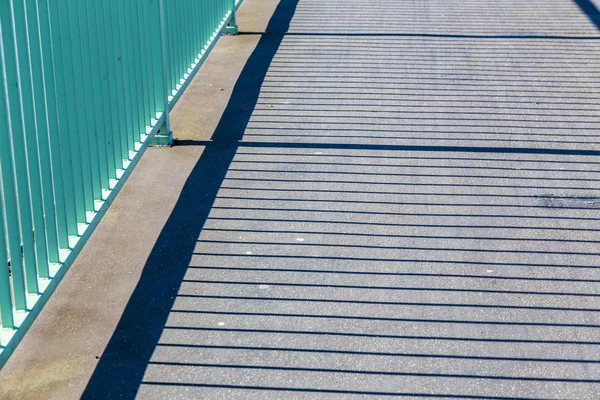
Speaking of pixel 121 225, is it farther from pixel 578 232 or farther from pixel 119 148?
pixel 578 232

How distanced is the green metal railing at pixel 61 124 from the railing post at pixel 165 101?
0.03m

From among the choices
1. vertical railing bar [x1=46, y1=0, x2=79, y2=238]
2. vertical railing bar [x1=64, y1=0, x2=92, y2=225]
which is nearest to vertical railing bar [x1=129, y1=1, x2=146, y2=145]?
vertical railing bar [x1=64, y1=0, x2=92, y2=225]

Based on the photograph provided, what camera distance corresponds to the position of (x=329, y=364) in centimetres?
472

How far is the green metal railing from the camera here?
171 inches

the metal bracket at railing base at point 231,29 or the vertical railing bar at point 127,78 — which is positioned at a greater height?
the vertical railing bar at point 127,78

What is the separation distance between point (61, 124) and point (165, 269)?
1.14 metres

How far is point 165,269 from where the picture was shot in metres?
5.71

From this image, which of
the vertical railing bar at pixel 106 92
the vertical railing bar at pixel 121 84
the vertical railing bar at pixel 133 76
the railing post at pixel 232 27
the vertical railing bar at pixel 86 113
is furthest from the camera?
the railing post at pixel 232 27

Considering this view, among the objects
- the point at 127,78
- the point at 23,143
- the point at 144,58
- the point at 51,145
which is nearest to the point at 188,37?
the point at 144,58

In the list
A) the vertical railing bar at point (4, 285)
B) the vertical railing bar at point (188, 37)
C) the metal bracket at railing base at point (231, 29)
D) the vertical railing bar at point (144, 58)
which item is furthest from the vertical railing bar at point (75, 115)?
the metal bracket at railing base at point (231, 29)

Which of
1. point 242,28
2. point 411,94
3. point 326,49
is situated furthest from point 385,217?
point 242,28

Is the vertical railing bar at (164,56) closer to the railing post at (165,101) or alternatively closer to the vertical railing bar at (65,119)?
the railing post at (165,101)

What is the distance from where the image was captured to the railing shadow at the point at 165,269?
4645mm

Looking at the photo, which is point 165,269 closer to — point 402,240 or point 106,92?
point 106,92
